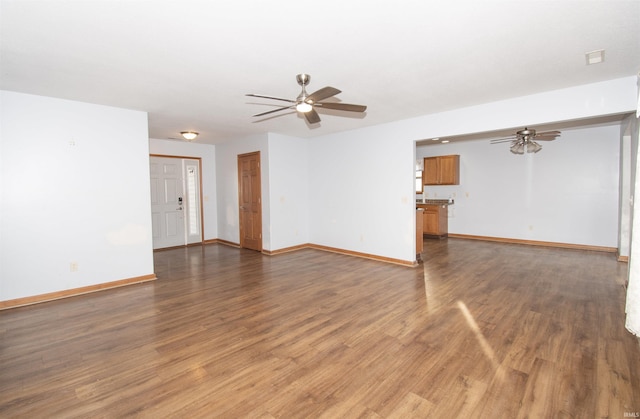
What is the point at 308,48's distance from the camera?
2.53 meters

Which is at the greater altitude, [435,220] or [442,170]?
[442,170]

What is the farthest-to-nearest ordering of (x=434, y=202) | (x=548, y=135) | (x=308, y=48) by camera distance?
(x=434, y=202) → (x=548, y=135) → (x=308, y=48)

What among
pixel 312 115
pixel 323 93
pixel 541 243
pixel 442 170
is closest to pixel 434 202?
pixel 442 170

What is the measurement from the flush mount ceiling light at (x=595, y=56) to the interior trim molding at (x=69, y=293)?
5.97 metres

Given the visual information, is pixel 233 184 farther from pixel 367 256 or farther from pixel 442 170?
pixel 442 170

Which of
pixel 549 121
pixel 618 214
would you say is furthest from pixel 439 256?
pixel 618 214

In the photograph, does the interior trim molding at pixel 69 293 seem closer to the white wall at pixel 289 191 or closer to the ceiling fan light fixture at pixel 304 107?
the white wall at pixel 289 191

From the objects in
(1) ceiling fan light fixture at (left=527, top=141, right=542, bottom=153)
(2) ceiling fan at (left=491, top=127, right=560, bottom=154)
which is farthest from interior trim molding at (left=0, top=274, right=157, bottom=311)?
(1) ceiling fan light fixture at (left=527, top=141, right=542, bottom=153)

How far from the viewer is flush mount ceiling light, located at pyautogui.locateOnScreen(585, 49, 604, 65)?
8.69ft

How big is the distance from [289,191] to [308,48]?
424 centimetres

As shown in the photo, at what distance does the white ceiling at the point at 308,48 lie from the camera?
202 cm

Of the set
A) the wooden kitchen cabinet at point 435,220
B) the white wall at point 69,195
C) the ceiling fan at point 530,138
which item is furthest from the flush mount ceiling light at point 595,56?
the white wall at point 69,195

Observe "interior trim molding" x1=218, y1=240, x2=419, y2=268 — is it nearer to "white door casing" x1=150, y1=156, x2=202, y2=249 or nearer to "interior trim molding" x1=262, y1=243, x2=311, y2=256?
"interior trim molding" x1=262, y1=243, x2=311, y2=256

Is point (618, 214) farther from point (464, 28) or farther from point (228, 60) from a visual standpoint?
point (228, 60)
